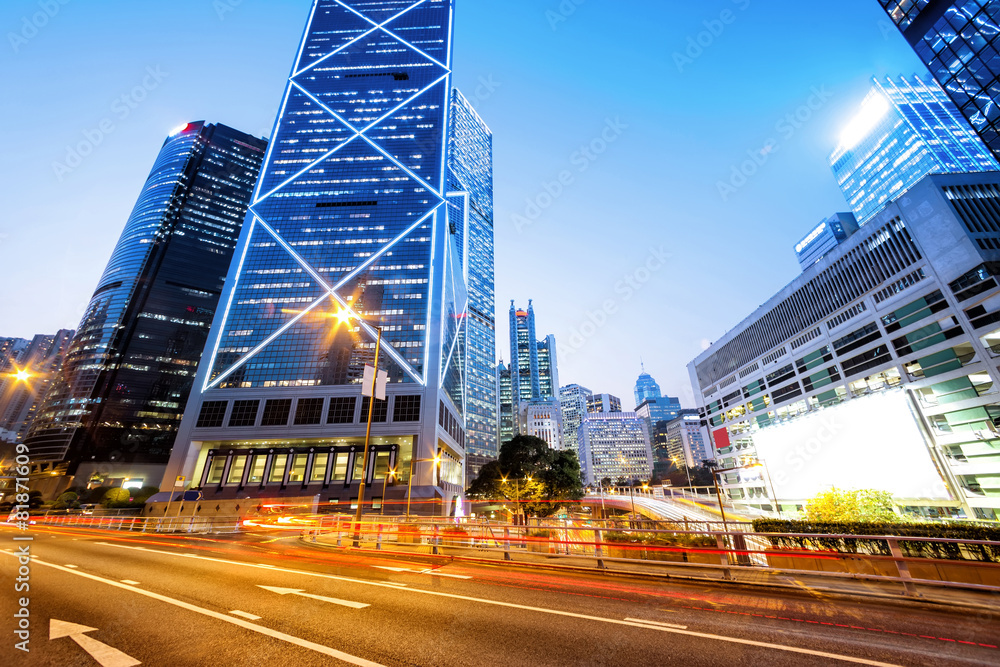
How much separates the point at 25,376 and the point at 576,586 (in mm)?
17475

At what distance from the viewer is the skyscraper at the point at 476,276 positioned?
147000 millimetres

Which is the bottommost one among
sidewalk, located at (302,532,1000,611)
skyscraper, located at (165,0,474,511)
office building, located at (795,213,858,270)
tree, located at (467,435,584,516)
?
sidewalk, located at (302,532,1000,611)

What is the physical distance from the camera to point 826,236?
5162 inches

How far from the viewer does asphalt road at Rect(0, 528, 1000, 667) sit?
4.91 metres

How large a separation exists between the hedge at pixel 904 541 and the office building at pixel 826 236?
12583cm

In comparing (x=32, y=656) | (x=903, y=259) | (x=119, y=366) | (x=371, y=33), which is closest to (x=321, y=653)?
(x=32, y=656)

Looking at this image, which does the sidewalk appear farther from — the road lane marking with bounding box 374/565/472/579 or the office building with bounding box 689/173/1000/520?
the office building with bounding box 689/173/1000/520

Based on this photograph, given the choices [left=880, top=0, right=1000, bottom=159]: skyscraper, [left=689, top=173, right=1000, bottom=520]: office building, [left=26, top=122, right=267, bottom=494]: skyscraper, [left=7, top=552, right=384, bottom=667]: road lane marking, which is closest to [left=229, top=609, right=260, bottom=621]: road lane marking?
[left=7, top=552, right=384, bottom=667]: road lane marking

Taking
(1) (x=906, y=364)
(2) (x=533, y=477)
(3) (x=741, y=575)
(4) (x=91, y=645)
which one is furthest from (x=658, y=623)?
(1) (x=906, y=364)

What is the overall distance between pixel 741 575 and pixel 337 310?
70569 millimetres

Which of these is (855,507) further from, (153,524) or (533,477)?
(153,524)

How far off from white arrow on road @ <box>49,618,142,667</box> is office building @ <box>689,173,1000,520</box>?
137ft

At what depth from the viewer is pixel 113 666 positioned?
4422 millimetres

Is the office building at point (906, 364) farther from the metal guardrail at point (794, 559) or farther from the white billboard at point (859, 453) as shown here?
the metal guardrail at point (794, 559)
